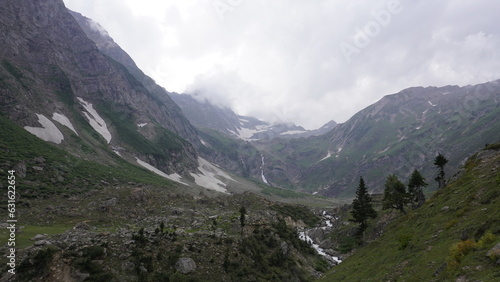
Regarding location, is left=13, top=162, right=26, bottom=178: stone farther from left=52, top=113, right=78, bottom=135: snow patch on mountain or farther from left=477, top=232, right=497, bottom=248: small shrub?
left=52, top=113, right=78, bottom=135: snow patch on mountain

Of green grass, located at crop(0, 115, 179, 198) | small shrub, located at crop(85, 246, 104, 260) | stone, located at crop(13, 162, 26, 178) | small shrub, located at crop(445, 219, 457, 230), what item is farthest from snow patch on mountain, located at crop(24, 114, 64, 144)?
small shrub, located at crop(445, 219, 457, 230)

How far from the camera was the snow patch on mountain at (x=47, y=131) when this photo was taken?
12688cm

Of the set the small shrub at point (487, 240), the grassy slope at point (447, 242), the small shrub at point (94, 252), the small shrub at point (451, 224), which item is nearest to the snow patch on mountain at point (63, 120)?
the small shrub at point (94, 252)

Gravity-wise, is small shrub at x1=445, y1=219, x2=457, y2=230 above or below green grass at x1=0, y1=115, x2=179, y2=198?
above

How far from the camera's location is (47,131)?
441 ft

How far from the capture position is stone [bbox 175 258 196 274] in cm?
3294

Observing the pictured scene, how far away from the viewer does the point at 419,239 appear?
28594mm

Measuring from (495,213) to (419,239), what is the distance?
8.89 m

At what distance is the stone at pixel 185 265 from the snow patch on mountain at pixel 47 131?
429 feet

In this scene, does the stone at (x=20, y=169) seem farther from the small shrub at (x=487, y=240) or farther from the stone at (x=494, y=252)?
the stone at (x=494, y=252)

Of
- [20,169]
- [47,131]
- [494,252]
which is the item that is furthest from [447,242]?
[47,131]

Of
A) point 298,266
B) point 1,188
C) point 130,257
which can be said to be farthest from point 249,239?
point 1,188

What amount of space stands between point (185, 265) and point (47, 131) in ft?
461

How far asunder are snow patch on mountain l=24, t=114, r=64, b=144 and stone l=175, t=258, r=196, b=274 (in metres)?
131
